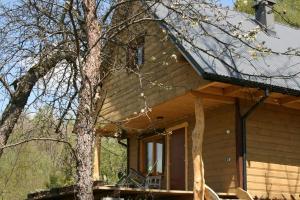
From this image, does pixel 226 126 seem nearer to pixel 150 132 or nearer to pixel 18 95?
pixel 150 132

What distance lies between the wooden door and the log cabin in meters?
0.03

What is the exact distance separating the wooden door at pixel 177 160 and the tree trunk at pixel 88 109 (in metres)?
6.09

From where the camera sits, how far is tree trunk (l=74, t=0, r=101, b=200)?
732 cm

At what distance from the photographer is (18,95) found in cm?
1119

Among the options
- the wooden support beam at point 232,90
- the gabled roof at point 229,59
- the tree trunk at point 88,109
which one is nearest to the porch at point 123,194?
the wooden support beam at point 232,90

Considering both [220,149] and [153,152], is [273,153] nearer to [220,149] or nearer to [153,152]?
[220,149]

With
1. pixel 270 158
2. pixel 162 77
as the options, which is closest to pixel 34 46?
pixel 162 77

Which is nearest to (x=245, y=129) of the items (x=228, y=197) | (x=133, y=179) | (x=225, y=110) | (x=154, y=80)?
(x=225, y=110)

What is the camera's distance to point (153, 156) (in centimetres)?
1530

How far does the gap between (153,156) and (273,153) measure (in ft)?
13.8

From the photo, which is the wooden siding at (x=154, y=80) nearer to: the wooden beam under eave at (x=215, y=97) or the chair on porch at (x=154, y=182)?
the wooden beam under eave at (x=215, y=97)

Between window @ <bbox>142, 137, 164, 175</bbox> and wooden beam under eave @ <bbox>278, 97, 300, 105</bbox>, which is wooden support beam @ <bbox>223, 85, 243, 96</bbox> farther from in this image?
window @ <bbox>142, 137, 164, 175</bbox>

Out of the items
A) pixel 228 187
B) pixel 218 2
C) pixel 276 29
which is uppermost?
pixel 276 29

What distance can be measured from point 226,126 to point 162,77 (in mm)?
1896
